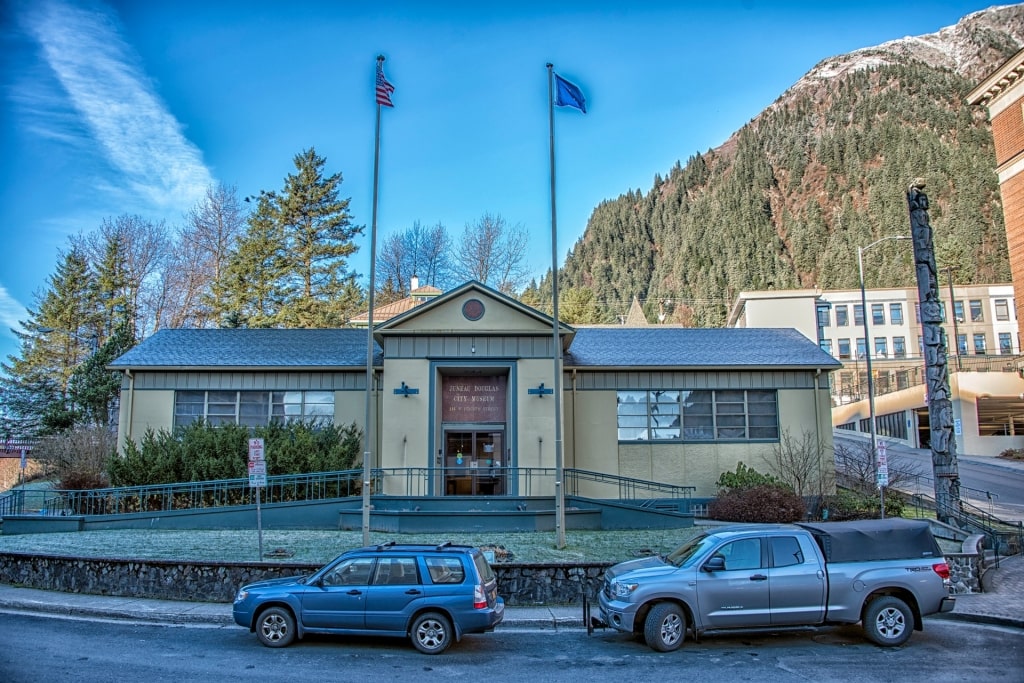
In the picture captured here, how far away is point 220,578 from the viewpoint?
48.4 feet

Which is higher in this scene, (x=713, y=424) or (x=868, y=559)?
(x=713, y=424)

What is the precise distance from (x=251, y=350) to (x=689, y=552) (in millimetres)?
18944

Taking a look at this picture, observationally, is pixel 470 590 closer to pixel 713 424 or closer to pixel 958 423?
pixel 713 424

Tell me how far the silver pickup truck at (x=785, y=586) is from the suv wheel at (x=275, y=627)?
15.2 feet

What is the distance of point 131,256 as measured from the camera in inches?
1912

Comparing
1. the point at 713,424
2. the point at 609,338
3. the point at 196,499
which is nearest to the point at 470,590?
the point at 196,499

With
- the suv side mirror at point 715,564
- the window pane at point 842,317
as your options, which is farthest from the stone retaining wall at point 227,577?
the window pane at point 842,317

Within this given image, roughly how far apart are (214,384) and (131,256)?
27.8 meters

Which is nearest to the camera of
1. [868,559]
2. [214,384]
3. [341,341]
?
[868,559]

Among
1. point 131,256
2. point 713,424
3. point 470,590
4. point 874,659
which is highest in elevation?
point 131,256

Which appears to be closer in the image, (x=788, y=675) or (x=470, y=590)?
(x=788, y=675)

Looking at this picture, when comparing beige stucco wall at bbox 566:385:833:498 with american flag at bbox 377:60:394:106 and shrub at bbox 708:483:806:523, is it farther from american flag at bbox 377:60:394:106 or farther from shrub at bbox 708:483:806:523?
american flag at bbox 377:60:394:106

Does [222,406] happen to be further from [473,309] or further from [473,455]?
[473,309]

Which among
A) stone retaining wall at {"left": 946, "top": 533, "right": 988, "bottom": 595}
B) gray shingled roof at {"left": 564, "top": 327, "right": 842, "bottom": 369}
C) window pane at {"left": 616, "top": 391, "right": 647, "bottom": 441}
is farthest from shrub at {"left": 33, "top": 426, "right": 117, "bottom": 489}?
stone retaining wall at {"left": 946, "top": 533, "right": 988, "bottom": 595}
